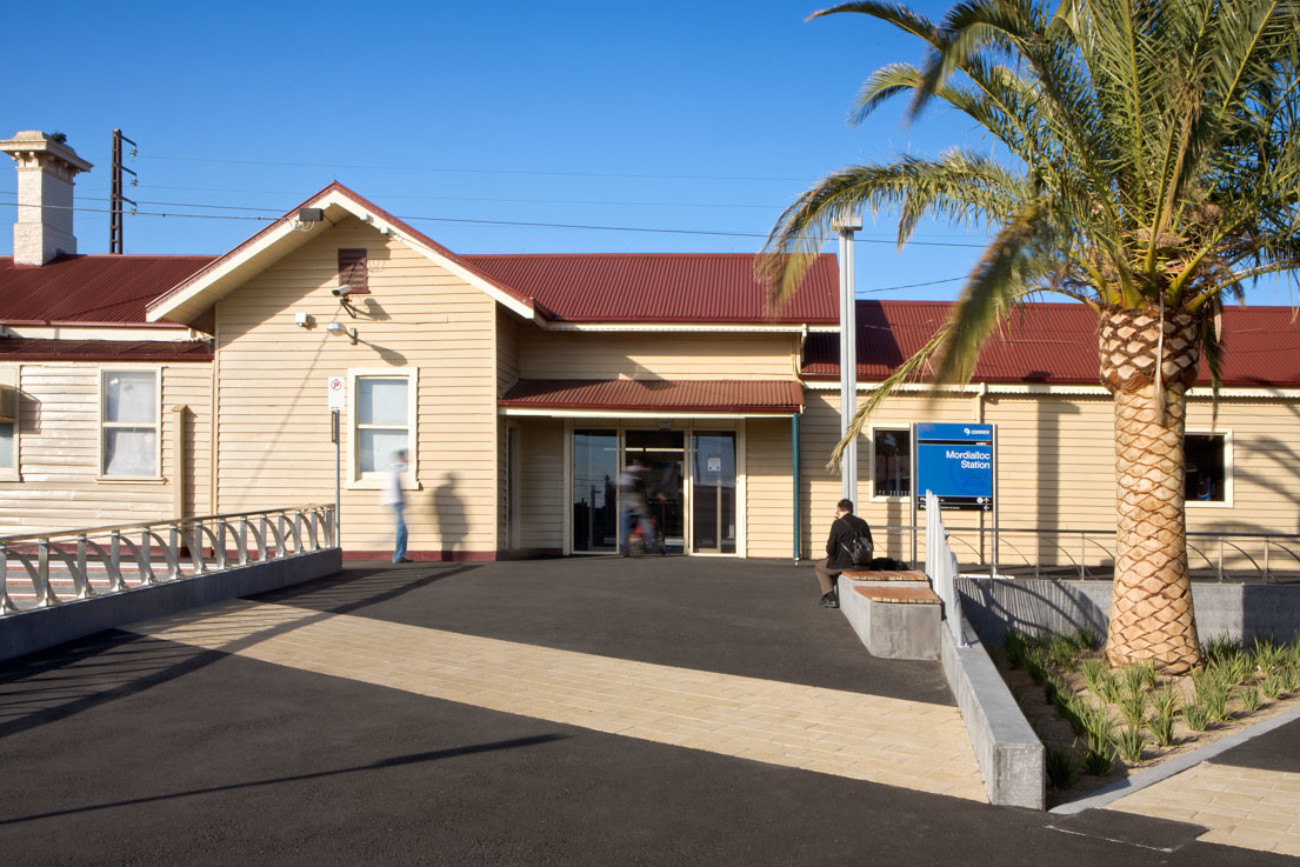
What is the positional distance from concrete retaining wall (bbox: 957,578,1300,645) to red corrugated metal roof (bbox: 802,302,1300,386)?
5.66m

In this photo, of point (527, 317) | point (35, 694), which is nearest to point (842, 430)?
point (527, 317)

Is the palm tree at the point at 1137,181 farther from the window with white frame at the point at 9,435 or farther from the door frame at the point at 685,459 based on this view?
the window with white frame at the point at 9,435

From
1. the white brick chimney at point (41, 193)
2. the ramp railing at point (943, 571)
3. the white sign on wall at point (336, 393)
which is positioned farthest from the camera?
the white brick chimney at point (41, 193)

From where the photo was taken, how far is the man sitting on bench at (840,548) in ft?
42.6

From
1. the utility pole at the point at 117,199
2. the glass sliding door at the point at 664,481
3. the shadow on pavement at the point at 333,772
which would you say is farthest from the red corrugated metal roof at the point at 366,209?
the utility pole at the point at 117,199

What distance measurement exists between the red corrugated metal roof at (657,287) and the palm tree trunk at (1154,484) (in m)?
8.17

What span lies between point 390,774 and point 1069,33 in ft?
29.3

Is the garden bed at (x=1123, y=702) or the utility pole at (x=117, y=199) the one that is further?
the utility pole at (x=117, y=199)

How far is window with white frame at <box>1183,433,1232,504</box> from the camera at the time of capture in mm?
19422

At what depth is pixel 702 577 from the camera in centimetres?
1560

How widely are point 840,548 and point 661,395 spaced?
6106 millimetres

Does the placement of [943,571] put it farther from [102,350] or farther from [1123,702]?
[102,350]

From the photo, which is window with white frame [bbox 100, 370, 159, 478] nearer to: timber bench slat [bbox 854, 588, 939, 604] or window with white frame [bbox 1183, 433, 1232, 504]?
timber bench slat [bbox 854, 588, 939, 604]

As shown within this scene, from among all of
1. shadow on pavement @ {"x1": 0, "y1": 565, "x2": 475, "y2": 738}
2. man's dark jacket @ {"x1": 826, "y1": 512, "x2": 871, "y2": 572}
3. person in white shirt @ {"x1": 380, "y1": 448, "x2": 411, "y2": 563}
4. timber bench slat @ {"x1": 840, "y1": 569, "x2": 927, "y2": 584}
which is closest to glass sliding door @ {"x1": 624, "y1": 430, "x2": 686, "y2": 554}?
person in white shirt @ {"x1": 380, "y1": 448, "x2": 411, "y2": 563}
